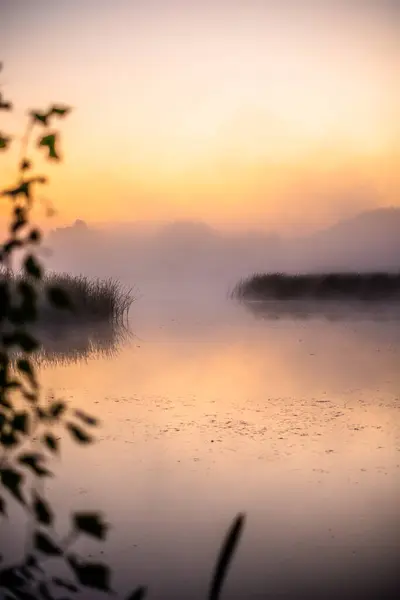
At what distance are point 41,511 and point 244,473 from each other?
5.60 ft

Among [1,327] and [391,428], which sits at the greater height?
[391,428]

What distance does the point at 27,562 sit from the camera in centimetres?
87

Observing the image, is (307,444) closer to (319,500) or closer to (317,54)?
(319,500)

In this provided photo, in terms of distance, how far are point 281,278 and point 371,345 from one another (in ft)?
26.2

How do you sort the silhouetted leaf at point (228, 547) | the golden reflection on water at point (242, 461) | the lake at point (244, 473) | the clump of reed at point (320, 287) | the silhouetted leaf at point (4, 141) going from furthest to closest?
the clump of reed at point (320, 287), the golden reflection on water at point (242, 461), the lake at point (244, 473), the silhouetted leaf at point (4, 141), the silhouetted leaf at point (228, 547)

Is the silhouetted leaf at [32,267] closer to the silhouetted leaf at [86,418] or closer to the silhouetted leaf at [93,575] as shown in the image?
the silhouetted leaf at [86,418]

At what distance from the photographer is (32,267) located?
751 mm

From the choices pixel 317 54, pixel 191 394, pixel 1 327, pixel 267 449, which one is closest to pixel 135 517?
pixel 267 449

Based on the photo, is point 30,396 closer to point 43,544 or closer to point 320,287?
point 43,544

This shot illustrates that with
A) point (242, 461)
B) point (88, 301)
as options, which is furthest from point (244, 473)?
point (88, 301)

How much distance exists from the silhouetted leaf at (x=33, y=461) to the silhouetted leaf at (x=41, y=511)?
0.03 metres

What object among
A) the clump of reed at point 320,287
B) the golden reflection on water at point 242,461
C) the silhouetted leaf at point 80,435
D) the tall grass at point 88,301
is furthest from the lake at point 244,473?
the clump of reed at point 320,287

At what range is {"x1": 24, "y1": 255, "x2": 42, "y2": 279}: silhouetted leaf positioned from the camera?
0.75 metres

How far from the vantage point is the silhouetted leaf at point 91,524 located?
29.6 inches
